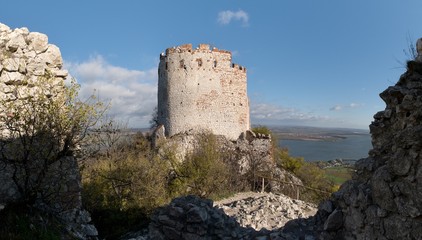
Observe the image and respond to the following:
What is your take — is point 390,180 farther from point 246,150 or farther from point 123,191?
point 246,150

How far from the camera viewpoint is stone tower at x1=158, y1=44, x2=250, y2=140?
63.1 feet

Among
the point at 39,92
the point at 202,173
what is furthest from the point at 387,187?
the point at 202,173

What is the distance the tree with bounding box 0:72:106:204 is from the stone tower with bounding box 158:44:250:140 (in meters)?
13.3

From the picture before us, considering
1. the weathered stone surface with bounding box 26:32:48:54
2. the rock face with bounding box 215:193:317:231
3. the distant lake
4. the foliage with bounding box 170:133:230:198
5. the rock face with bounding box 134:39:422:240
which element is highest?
the weathered stone surface with bounding box 26:32:48:54

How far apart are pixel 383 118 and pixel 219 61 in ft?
49.3

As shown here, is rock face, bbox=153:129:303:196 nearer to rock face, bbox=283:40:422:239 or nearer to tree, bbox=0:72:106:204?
tree, bbox=0:72:106:204

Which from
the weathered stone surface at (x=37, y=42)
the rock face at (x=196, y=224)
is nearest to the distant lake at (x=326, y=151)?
the rock face at (x=196, y=224)

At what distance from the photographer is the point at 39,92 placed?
19.0 ft

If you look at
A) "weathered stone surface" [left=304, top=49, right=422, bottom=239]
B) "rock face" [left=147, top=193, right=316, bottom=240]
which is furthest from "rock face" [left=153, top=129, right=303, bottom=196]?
"weathered stone surface" [left=304, top=49, right=422, bottom=239]

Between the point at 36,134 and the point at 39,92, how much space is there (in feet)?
2.66

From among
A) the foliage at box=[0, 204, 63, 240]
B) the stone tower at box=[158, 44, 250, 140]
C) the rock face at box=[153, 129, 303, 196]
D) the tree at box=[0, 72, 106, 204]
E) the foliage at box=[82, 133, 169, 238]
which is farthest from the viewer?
the stone tower at box=[158, 44, 250, 140]

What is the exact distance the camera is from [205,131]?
754 inches

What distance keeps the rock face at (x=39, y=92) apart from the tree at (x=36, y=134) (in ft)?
0.06

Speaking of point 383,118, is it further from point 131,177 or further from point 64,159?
point 131,177
